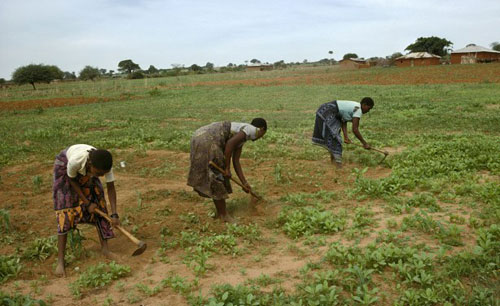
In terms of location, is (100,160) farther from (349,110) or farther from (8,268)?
(349,110)

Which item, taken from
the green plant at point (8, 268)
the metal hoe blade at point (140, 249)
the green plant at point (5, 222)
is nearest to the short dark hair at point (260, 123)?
the metal hoe blade at point (140, 249)

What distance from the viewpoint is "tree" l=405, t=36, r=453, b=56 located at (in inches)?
2201

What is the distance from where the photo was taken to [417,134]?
29.3 ft

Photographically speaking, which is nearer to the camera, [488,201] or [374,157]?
[488,201]

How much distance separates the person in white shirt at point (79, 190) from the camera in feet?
11.1

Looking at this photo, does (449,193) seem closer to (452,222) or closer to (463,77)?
(452,222)

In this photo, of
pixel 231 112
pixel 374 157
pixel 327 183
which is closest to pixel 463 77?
pixel 231 112

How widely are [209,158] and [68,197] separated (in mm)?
1546

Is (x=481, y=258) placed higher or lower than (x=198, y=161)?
lower

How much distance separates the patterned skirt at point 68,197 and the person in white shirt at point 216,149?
1146mm

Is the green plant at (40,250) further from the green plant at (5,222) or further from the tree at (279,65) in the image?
the tree at (279,65)

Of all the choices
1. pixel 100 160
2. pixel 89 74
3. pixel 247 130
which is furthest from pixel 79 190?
pixel 89 74

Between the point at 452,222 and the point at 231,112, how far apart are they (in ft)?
35.5

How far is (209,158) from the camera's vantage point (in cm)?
442
